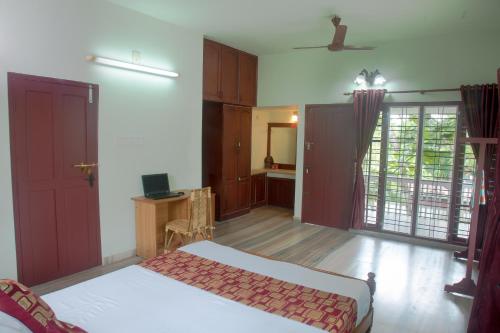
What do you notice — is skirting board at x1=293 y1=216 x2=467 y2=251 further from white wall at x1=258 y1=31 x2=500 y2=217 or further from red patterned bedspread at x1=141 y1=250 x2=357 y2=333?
red patterned bedspread at x1=141 y1=250 x2=357 y2=333

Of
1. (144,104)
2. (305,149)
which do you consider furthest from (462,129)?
(144,104)

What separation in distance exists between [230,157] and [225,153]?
15 cm

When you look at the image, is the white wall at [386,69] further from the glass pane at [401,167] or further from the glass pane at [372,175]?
the glass pane at [372,175]

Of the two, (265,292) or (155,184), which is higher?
(155,184)

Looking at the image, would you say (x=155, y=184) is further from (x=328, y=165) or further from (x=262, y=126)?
(x=262, y=126)

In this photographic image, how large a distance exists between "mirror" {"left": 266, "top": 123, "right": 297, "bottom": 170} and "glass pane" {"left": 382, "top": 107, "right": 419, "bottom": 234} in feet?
8.21

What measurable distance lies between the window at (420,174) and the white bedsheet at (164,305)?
9.99 ft

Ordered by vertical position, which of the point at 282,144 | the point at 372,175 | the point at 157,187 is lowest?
the point at 157,187

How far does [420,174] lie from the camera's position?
481cm

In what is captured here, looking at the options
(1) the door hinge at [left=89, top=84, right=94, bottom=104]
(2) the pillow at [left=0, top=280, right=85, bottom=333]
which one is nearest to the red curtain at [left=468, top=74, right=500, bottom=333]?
(2) the pillow at [left=0, top=280, right=85, bottom=333]

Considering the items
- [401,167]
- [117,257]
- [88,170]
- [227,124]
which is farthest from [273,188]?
[88,170]

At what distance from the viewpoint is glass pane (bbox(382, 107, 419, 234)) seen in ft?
15.9

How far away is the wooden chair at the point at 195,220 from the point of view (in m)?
3.77

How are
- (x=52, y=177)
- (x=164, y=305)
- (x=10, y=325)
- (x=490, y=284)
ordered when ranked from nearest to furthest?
(x=10, y=325), (x=164, y=305), (x=490, y=284), (x=52, y=177)
